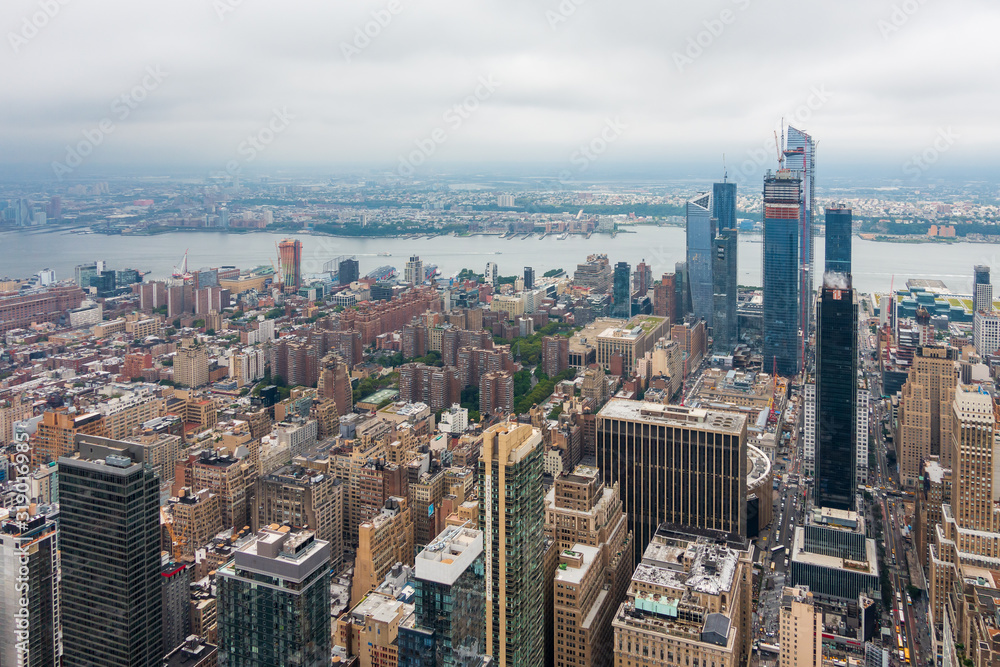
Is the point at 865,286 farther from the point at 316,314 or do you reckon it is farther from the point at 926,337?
the point at 316,314

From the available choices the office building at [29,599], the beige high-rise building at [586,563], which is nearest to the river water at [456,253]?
the office building at [29,599]

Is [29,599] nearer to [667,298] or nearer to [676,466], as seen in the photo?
[676,466]

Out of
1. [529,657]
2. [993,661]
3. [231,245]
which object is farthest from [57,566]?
[231,245]

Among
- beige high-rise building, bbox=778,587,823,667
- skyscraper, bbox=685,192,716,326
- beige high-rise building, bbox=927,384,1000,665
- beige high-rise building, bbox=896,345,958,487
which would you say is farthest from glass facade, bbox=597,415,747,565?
skyscraper, bbox=685,192,716,326

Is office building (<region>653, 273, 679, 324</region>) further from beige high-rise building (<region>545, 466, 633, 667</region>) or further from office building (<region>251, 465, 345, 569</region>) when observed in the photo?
office building (<region>251, 465, 345, 569</region>)

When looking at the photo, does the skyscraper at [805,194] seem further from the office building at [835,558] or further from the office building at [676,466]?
the office building at [676,466]

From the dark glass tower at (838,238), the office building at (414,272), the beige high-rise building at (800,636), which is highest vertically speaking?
the dark glass tower at (838,238)
